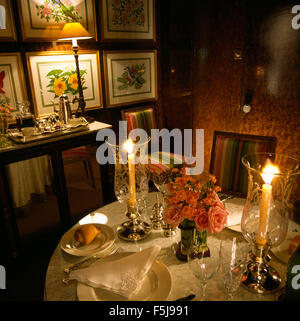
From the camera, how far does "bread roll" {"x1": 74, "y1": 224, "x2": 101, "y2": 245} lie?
1051mm

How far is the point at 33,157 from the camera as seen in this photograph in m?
1.86

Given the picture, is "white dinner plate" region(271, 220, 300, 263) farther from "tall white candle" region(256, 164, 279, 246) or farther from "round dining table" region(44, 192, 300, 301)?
"tall white candle" region(256, 164, 279, 246)

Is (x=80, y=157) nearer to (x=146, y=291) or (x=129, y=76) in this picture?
(x=129, y=76)

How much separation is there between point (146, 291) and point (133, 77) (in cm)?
239

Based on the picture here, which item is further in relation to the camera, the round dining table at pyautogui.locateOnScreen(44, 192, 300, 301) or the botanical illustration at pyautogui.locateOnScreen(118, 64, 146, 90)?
the botanical illustration at pyautogui.locateOnScreen(118, 64, 146, 90)

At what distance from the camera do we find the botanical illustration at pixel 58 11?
83.2 inches

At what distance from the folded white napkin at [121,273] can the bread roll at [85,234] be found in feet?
0.46

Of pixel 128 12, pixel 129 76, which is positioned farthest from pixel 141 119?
pixel 128 12

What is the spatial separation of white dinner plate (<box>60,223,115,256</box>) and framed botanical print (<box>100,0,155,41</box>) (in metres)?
2.00

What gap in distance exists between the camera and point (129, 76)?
285 cm

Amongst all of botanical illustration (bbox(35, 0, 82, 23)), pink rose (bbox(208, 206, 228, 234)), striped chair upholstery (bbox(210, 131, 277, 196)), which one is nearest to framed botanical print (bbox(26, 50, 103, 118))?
botanical illustration (bbox(35, 0, 82, 23))

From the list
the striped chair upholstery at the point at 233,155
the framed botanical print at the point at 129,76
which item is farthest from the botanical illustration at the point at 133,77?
the striped chair upholstery at the point at 233,155

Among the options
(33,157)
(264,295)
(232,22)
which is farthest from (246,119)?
(264,295)
